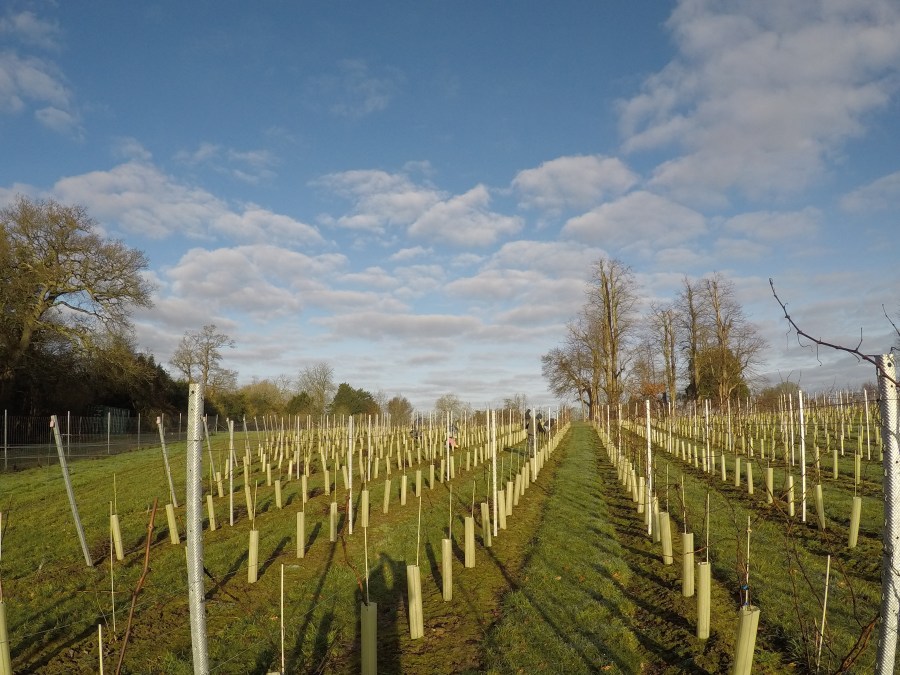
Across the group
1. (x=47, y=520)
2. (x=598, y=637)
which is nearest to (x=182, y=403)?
(x=47, y=520)

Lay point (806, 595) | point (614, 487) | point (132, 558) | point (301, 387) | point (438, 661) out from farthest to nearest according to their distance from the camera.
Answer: point (301, 387) → point (614, 487) → point (132, 558) → point (806, 595) → point (438, 661)

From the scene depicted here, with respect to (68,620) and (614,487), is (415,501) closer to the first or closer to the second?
(614,487)

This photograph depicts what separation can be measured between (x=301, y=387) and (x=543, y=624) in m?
59.1

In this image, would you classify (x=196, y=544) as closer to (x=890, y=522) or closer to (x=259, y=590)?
(x=890, y=522)

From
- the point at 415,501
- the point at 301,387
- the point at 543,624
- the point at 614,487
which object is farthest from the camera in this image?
the point at 301,387

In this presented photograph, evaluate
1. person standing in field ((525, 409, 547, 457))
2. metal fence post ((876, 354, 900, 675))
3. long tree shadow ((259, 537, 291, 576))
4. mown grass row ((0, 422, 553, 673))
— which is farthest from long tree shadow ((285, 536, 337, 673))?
person standing in field ((525, 409, 547, 457))

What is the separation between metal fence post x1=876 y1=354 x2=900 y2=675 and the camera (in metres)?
2.80

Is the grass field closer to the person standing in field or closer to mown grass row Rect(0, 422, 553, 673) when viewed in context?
mown grass row Rect(0, 422, 553, 673)

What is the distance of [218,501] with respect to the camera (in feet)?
40.9

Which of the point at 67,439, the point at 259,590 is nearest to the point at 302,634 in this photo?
the point at 259,590

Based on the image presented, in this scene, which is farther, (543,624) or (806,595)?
(806,595)

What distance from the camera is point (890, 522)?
9.27ft

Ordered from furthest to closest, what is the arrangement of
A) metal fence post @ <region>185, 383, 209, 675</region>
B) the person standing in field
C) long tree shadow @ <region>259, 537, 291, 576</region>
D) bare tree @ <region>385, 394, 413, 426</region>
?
bare tree @ <region>385, 394, 413, 426</region> < the person standing in field < long tree shadow @ <region>259, 537, 291, 576</region> < metal fence post @ <region>185, 383, 209, 675</region>

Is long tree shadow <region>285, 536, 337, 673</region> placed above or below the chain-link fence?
below
